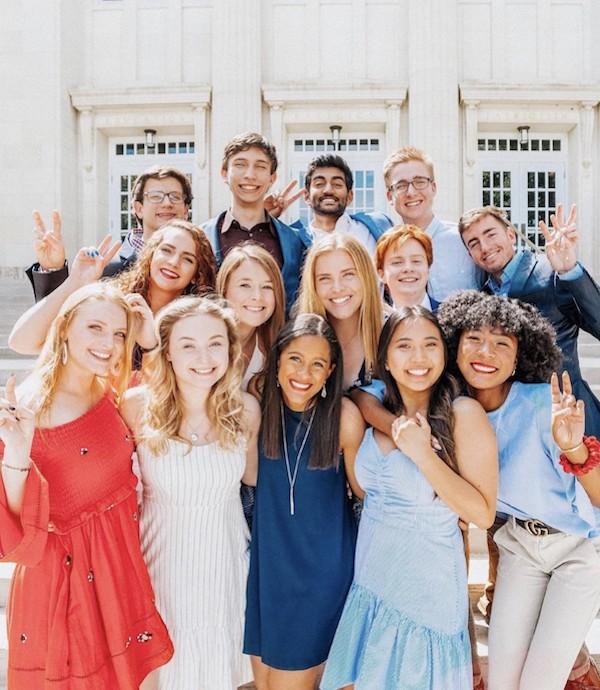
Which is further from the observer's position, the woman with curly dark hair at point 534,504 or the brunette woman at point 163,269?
the brunette woman at point 163,269

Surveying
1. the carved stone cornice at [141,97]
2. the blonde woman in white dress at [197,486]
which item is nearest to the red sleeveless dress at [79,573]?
the blonde woman in white dress at [197,486]

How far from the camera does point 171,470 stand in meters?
2.45

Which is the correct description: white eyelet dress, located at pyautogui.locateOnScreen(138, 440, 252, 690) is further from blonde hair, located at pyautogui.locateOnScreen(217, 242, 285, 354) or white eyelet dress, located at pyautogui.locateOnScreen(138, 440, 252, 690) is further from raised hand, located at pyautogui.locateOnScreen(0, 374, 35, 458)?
blonde hair, located at pyautogui.locateOnScreen(217, 242, 285, 354)

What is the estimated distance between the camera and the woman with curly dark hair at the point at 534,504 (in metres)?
2.38

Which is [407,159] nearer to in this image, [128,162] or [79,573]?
[79,573]

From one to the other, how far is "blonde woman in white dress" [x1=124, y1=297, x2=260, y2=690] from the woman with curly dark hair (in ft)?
3.31

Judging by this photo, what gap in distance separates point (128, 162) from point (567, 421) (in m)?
11.8

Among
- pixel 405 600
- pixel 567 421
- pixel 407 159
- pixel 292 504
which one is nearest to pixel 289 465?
pixel 292 504

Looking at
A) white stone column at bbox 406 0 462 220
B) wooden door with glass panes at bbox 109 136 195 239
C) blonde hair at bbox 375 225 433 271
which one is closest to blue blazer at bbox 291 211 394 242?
blonde hair at bbox 375 225 433 271

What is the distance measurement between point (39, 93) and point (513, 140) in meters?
9.12

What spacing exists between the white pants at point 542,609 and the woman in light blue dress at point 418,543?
21 centimetres

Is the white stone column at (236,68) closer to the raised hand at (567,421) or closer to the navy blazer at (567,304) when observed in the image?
the navy blazer at (567,304)

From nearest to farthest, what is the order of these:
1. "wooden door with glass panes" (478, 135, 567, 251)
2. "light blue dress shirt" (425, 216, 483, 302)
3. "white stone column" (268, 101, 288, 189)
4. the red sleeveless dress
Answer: the red sleeveless dress → "light blue dress shirt" (425, 216, 483, 302) → "white stone column" (268, 101, 288, 189) → "wooden door with glass panes" (478, 135, 567, 251)

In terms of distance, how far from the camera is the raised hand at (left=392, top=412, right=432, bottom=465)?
230 cm
